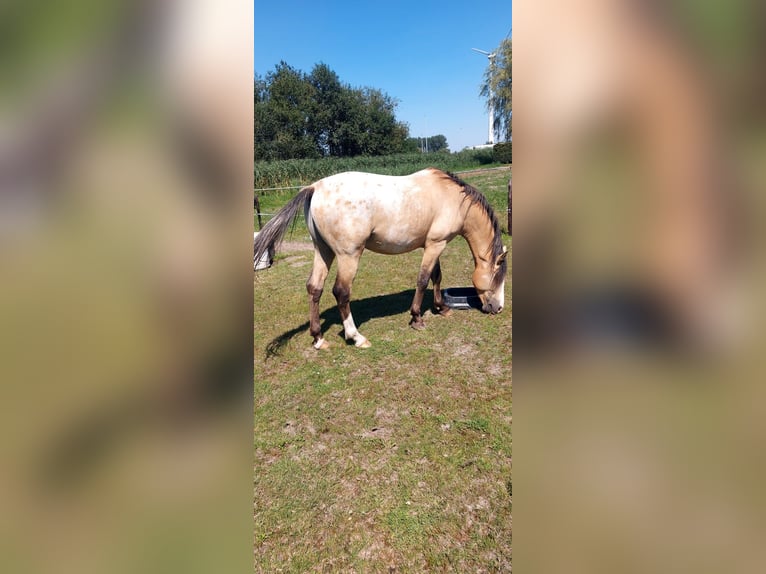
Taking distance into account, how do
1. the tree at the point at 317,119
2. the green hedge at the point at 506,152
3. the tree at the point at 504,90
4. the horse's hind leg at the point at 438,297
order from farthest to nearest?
1. the tree at the point at 317,119
2. the horse's hind leg at the point at 438,297
3. the tree at the point at 504,90
4. the green hedge at the point at 506,152

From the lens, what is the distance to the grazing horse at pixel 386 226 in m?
3.70

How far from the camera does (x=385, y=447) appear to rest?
8.30 feet

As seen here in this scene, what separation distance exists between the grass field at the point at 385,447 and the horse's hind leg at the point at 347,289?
0.17 m

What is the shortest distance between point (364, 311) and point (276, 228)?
188 centimetres

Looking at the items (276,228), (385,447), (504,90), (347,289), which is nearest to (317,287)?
(347,289)
